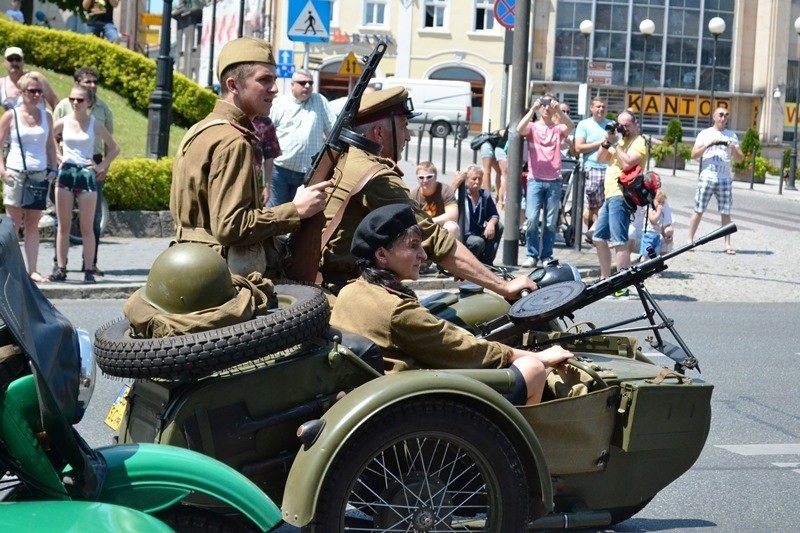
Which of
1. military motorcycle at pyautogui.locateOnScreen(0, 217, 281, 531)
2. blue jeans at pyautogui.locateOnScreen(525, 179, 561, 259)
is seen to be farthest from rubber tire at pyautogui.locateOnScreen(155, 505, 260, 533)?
blue jeans at pyautogui.locateOnScreen(525, 179, 561, 259)

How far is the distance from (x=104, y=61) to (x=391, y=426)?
19833 millimetres

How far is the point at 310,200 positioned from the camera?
5.20 metres

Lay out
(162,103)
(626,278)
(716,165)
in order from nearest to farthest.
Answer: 1. (626,278)
2. (716,165)
3. (162,103)

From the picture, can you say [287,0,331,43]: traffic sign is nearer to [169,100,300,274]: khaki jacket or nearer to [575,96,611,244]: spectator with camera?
[575,96,611,244]: spectator with camera

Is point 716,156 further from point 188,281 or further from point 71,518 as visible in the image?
point 71,518

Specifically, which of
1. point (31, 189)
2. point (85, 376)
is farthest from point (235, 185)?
point (31, 189)

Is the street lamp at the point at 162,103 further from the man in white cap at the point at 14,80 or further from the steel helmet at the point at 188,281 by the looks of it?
the steel helmet at the point at 188,281

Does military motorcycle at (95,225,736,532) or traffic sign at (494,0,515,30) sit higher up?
traffic sign at (494,0,515,30)

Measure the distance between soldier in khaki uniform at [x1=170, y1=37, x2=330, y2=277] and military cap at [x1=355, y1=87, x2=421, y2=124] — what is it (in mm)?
492

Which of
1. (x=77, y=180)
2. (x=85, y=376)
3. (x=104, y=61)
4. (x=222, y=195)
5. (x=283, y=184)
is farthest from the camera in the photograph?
(x=104, y=61)

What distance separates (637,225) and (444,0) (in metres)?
50.4

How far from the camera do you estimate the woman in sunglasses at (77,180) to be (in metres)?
11.8

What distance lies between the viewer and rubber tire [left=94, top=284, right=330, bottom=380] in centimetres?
409

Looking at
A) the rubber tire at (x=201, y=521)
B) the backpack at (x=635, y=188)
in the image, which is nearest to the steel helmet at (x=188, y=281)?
the rubber tire at (x=201, y=521)
